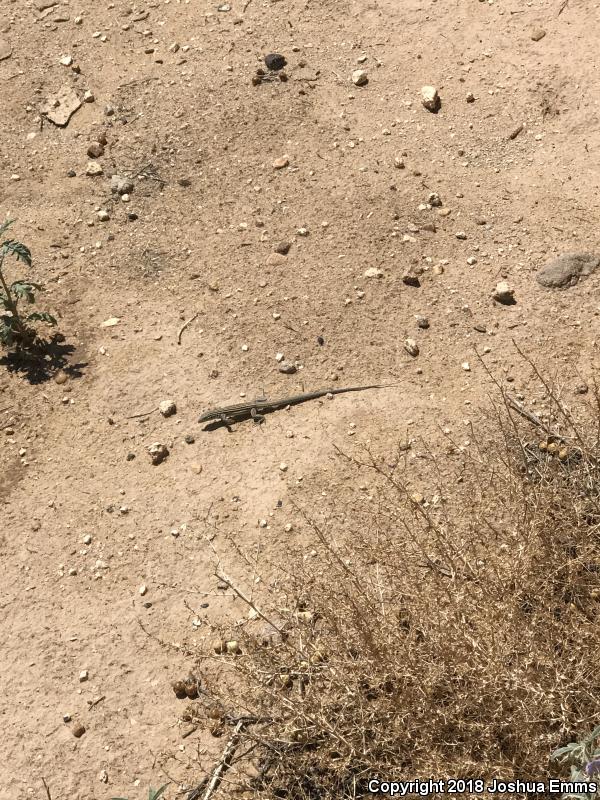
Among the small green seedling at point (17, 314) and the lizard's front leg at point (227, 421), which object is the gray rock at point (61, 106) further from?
the lizard's front leg at point (227, 421)

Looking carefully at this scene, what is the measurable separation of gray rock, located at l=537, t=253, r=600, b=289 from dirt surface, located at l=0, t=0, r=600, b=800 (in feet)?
0.16

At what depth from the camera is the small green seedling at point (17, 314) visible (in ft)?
15.1

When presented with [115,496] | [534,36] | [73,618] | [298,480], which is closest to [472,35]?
[534,36]

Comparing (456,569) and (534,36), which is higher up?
(534,36)

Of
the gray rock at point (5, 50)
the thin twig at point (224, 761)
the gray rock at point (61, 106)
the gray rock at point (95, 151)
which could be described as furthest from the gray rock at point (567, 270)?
the gray rock at point (5, 50)

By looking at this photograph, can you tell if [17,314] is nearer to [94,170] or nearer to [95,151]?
[94,170]

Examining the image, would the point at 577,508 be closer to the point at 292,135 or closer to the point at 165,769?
the point at 165,769

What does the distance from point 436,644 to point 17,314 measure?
2.93 metres

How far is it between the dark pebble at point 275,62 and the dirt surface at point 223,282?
5.1 inches

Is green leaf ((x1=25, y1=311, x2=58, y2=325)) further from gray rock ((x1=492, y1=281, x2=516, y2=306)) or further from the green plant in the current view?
the green plant

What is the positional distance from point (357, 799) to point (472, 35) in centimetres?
477

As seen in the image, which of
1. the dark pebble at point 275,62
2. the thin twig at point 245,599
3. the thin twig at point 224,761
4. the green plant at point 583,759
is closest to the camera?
the green plant at point 583,759

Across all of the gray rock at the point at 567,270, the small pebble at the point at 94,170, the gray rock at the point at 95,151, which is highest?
the gray rock at the point at 95,151

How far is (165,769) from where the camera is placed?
11.5 feet
